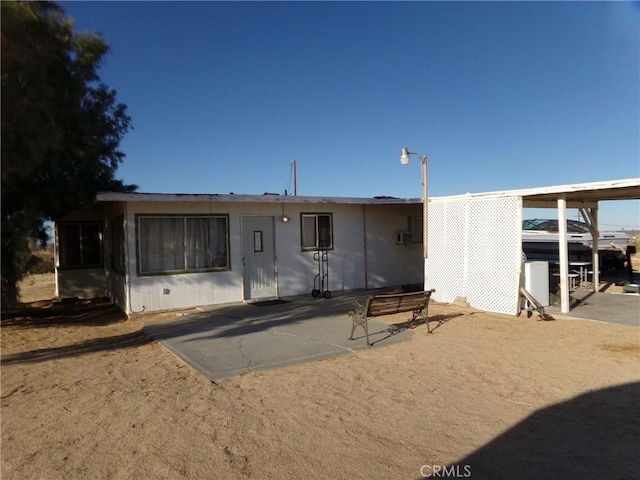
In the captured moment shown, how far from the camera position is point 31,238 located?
774 cm

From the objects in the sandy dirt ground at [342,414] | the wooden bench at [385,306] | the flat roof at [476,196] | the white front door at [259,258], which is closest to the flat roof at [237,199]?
the flat roof at [476,196]

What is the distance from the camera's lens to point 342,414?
4.39 meters

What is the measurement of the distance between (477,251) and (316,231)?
4.34 metres

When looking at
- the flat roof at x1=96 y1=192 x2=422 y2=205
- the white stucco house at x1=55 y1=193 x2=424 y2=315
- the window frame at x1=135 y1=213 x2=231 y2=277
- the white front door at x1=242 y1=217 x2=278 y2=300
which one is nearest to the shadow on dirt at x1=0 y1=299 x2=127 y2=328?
the white stucco house at x1=55 y1=193 x2=424 y2=315

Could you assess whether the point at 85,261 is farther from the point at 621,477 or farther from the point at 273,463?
the point at 621,477

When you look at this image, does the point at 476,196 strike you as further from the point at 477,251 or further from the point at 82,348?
the point at 82,348

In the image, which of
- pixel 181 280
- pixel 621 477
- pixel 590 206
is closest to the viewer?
pixel 621 477

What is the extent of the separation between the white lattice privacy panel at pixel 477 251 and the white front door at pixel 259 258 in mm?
3937

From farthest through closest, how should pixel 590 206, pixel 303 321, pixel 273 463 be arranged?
1. pixel 590 206
2. pixel 303 321
3. pixel 273 463

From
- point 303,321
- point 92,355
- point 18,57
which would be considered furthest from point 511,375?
point 18,57

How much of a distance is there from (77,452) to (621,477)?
159 inches

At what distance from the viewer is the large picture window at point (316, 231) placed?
40.3ft

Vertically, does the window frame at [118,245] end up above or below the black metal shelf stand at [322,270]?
above

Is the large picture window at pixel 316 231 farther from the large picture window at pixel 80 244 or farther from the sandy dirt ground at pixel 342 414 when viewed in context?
the large picture window at pixel 80 244
